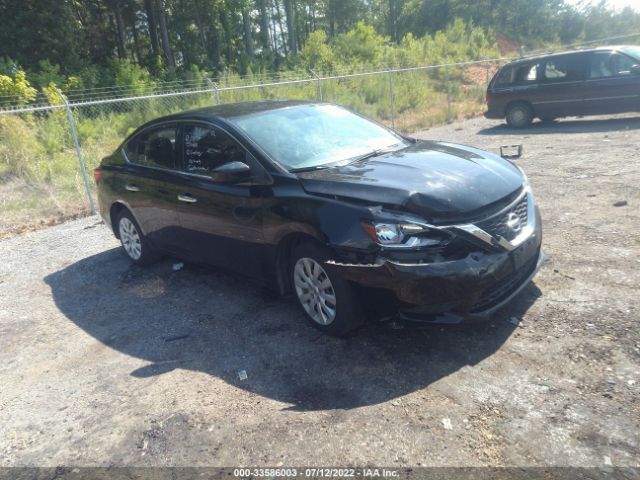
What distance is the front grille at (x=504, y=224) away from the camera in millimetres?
3434

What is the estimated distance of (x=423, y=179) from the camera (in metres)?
3.65

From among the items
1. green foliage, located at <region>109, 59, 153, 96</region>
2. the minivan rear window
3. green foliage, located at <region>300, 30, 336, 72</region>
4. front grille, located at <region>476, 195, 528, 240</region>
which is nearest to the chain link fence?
green foliage, located at <region>109, 59, 153, 96</region>

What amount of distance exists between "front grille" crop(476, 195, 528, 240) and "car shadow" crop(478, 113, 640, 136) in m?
9.13

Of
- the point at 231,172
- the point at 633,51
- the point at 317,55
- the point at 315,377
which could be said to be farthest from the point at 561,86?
the point at 317,55

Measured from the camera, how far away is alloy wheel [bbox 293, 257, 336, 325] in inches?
146

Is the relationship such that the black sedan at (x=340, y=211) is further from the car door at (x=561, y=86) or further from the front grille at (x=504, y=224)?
the car door at (x=561, y=86)

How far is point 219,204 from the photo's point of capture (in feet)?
14.8

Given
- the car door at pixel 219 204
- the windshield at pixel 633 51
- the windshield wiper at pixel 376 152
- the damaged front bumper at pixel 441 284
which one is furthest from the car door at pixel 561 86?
the car door at pixel 219 204

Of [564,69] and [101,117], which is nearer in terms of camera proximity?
[564,69]

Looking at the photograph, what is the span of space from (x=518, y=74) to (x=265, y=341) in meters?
11.7

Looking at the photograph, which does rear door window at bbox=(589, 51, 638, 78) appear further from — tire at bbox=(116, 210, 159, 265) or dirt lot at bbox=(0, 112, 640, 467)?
tire at bbox=(116, 210, 159, 265)

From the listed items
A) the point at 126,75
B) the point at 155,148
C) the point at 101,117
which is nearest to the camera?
the point at 155,148

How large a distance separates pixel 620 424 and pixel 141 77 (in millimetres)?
26510

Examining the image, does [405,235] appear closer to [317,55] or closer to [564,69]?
[564,69]
